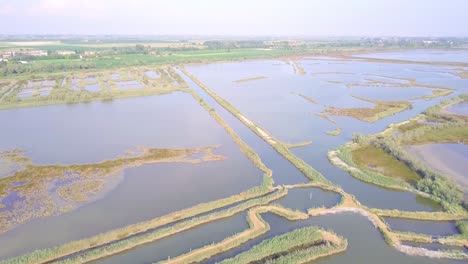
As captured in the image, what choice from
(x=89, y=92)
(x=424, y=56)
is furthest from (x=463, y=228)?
(x=424, y=56)

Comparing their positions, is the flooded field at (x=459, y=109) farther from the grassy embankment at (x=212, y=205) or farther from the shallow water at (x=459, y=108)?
the grassy embankment at (x=212, y=205)

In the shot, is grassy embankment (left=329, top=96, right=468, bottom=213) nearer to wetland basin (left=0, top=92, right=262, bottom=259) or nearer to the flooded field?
the flooded field

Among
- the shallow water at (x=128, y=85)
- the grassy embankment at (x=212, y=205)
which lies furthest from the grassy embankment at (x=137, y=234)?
the shallow water at (x=128, y=85)

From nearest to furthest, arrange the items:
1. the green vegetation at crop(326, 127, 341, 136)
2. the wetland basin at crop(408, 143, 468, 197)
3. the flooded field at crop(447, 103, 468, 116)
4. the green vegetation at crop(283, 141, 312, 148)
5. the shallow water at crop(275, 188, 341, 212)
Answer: the shallow water at crop(275, 188, 341, 212), the wetland basin at crop(408, 143, 468, 197), the green vegetation at crop(283, 141, 312, 148), the green vegetation at crop(326, 127, 341, 136), the flooded field at crop(447, 103, 468, 116)

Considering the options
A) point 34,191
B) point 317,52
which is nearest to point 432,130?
point 34,191

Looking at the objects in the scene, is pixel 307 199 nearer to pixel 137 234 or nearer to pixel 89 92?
pixel 137 234

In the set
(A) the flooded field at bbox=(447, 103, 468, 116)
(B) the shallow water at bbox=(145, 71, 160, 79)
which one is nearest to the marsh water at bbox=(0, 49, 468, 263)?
(A) the flooded field at bbox=(447, 103, 468, 116)
